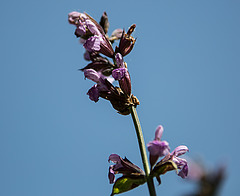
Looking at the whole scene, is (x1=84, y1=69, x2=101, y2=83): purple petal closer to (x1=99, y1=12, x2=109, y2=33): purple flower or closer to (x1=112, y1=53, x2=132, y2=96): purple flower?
(x1=112, y1=53, x2=132, y2=96): purple flower

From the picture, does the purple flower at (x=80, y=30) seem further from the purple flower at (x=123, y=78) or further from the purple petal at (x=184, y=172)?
the purple petal at (x=184, y=172)

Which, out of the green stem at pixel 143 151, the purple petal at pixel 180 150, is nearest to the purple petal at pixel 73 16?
the green stem at pixel 143 151

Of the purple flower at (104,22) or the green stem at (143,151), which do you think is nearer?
the green stem at (143,151)

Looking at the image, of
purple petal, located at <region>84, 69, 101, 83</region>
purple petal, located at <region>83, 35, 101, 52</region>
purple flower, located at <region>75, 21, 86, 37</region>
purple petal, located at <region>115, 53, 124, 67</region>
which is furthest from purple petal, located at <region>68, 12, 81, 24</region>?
purple petal, located at <region>115, 53, 124, 67</region>

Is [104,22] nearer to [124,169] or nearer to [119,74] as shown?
[119,74]

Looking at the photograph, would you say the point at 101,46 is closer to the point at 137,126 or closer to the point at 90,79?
the point at 90,79

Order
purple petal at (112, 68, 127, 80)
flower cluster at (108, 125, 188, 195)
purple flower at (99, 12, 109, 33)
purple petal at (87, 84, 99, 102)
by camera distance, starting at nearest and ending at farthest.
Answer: flower cluster at (108, 125, 188, 195) < purple petal at (112, 68, 127, 80) < purple petal at (87, 84, 99, 102) < purple flower at (99, 12, 109, 33)
